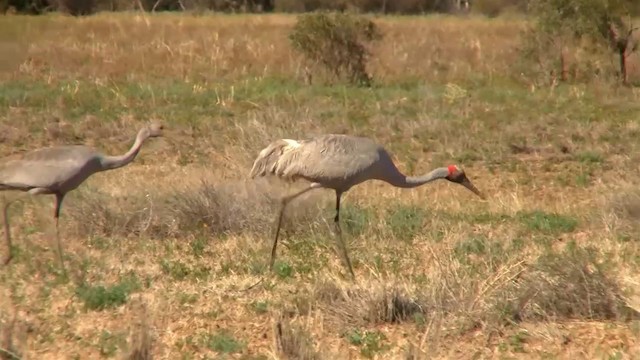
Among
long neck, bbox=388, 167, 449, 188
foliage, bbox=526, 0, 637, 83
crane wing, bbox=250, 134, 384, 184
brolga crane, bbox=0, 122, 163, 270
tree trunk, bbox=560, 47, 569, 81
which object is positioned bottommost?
tree trunk, bbox=560, 47, 569, 81

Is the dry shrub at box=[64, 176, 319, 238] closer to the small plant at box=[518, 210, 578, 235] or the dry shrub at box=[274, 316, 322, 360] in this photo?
the small plant at box=[518, 210, 578, 235]

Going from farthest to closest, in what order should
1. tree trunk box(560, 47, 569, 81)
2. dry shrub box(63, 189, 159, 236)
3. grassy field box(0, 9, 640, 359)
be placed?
tree trunk box(560, 47, 569, 81)
dry shrub box(63, 189, 159, 236)
grassy field box(0, 9, 640, 359)

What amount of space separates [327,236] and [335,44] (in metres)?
12.8

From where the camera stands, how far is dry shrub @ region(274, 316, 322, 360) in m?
5.58

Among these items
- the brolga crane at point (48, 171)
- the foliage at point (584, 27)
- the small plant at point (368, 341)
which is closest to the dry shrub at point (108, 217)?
the brolga crane at point (48, 171)

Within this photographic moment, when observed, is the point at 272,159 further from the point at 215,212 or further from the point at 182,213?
the point at 182,213

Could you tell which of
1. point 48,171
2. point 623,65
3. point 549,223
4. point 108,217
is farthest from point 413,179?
point 623,65

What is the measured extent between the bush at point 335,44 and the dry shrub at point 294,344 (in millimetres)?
15190

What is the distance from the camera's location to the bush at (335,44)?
830 inches

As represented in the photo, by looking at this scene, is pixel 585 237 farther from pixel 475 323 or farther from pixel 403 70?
pixel 403 70

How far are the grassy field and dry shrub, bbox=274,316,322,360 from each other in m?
0.01

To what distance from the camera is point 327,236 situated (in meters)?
8.68

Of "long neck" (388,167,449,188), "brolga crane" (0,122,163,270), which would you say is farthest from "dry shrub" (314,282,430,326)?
"brolga crane" (0,122,163,270)

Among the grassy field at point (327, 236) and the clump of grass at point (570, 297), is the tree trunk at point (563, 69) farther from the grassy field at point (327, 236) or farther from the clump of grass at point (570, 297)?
the clump of grass at point (570, 297)
